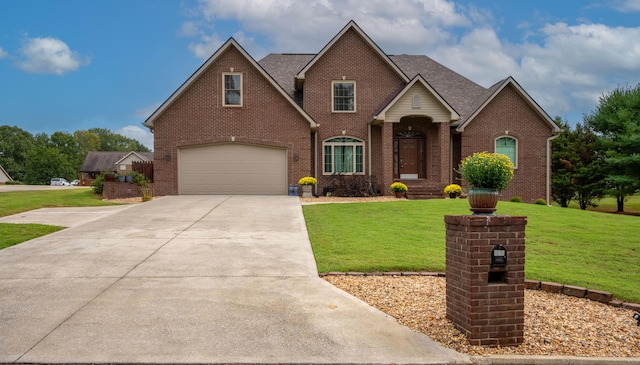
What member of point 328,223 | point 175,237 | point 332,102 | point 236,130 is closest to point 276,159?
point 236,130

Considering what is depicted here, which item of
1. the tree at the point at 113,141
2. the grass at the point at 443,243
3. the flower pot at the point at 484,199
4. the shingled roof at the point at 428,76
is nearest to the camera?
the flower pot at the point at 484,199

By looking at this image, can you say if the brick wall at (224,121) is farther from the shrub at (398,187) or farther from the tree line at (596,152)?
the tree line at (596,152)

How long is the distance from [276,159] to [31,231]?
1101cm

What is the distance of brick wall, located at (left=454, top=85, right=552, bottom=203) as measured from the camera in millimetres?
22297

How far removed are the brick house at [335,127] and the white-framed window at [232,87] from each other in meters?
0.04

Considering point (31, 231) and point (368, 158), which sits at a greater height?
point (368, 158)

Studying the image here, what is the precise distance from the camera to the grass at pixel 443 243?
8.01 metres

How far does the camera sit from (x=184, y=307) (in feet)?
19.2

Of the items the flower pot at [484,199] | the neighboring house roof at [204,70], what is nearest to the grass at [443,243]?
the flower pot at [484,199]

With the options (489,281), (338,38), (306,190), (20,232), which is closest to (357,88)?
(338,38)

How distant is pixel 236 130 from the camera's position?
2089 cm

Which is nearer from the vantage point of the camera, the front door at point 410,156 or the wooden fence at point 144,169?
the wooden fence at point 144,169

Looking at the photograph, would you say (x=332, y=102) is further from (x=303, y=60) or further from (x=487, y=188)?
(x=487, y=188)

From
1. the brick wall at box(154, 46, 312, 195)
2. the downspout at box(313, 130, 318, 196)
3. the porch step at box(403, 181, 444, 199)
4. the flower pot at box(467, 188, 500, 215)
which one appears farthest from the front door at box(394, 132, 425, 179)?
the flower pot at box(467, 188, 500, 215)
